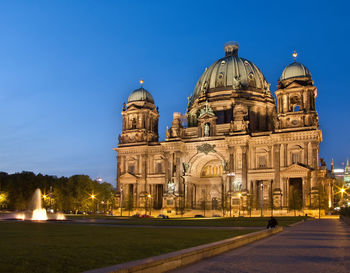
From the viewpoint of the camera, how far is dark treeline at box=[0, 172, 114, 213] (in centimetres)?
10700

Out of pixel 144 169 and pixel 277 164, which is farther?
pixel 144 169

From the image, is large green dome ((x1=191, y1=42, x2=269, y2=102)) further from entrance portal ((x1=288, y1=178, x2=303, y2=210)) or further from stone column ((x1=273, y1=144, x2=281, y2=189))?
entrance portal ((x1=288, y1=178, x2=303, y2=210))

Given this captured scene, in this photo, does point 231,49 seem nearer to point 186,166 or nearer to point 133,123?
point 133,123

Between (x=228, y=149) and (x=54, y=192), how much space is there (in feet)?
157

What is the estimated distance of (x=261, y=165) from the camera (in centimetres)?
8881

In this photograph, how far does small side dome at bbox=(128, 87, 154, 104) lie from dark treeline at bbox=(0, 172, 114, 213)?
25.2m

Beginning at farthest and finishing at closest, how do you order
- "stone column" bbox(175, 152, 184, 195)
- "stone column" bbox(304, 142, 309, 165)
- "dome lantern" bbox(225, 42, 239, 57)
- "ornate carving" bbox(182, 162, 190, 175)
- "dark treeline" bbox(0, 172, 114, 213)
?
"dome lantern" bbox(225, 42, 239, 57), "dark treeline" bbox(0, 172, 114, 213), "ornate carving" bbox(182, 162, 190, 175), "stone column" bbox(175, 152, 184, 195), "stone column" bbox(304, 142, 309, 165)

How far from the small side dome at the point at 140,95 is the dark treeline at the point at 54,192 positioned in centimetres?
2520

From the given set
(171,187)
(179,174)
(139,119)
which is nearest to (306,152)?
(179,174)

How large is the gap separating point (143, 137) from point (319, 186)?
42949 mm

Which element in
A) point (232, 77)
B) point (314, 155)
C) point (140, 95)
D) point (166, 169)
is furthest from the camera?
point (232, 77)

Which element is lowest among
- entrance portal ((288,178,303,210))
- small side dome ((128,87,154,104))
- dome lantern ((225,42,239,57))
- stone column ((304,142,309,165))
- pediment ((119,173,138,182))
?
entrance portal ((288,178,303,210))

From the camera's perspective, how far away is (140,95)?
353 feet

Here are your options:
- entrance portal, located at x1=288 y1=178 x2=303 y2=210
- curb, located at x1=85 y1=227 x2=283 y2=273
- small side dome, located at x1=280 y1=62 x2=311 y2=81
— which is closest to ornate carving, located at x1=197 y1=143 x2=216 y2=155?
entrance portal, located at x1=288 y1=178 x2=303 y2=210
